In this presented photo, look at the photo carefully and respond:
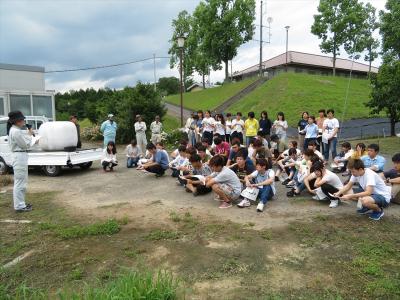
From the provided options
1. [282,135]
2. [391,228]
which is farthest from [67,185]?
[391,228]

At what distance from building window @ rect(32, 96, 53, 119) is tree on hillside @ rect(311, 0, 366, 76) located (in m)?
33.2

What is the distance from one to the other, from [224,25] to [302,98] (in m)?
22.1

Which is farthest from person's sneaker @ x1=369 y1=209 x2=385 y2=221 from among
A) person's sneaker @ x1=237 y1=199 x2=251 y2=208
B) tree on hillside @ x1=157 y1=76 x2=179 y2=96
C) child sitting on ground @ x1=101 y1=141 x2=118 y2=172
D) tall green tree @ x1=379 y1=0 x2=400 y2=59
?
tree on hillside @ x1=157 y1=76 x2=179 y2=96

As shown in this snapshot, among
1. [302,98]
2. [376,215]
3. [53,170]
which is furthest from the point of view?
[302,98]

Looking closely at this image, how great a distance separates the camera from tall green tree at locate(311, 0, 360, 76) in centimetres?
3938

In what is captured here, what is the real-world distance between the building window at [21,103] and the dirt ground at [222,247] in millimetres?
10018

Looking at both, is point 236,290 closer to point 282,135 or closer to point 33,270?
point 33,270

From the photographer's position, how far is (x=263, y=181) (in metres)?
6.73

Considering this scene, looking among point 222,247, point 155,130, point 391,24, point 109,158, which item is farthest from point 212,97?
point 222,247

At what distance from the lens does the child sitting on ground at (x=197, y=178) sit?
743cm

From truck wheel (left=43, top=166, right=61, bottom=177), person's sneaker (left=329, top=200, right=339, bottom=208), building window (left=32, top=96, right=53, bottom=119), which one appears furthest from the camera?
building window (left=32, top=96, right=53, bottom=119)

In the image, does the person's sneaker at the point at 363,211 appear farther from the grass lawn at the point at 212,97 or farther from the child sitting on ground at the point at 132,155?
the grass lawn at the point at 212,97

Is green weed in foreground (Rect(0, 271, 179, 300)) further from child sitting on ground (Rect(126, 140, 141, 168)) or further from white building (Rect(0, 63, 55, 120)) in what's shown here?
white building (Rect(0, 63, 55, 120))

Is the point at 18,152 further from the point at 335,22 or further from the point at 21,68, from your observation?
the point at 335,22
